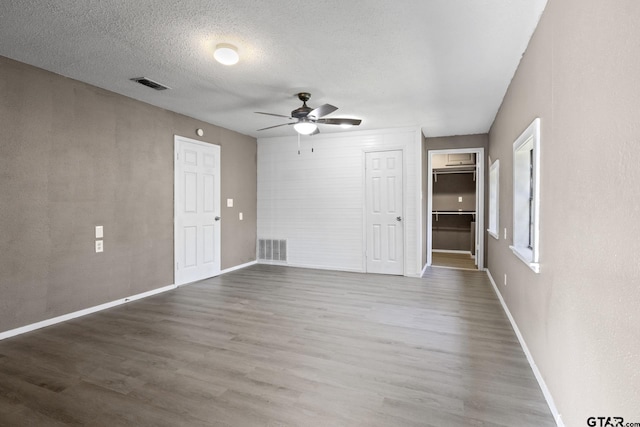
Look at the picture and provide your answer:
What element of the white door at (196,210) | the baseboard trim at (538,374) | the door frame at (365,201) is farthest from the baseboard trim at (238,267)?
the baseboard trim at (538,374)

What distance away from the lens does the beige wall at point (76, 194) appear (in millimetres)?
3004

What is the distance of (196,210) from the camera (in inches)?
→ 203

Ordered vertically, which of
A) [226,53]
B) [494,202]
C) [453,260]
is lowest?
[453,260]

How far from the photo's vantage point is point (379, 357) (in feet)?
8.38

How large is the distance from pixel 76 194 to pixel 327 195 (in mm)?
3900

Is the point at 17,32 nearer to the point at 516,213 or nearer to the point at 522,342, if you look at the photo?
the point at 516,213

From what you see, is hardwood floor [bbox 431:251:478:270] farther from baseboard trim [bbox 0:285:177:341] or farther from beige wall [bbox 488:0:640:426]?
baseboard trim [bbox 0:285:177:341]

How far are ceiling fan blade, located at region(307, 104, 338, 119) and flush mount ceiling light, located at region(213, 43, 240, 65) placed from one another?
3.41 ft

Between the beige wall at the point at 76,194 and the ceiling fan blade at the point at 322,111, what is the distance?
2.38 meters

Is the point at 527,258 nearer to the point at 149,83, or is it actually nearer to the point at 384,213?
the point at 384,213

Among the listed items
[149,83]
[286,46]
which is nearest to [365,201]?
[286,46]

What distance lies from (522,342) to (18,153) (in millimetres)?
4983

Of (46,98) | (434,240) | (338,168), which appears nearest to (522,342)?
(338,168)

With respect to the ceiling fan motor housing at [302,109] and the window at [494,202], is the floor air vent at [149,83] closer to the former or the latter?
the ceiling fan motor housing at [302,109]
